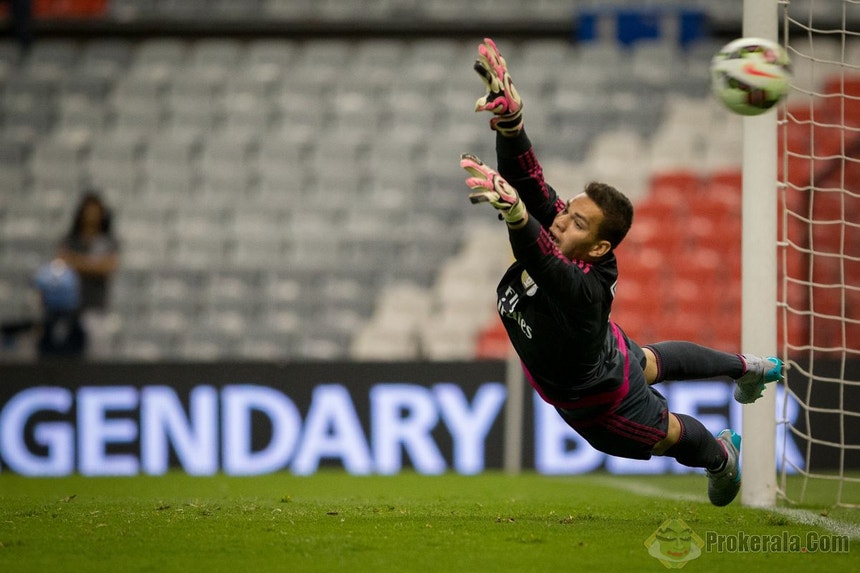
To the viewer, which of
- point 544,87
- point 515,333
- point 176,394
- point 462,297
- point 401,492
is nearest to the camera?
point 515,333

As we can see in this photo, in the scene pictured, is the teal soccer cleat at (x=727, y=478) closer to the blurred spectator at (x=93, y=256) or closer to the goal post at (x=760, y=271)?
the goal post at (x=760, y=271)

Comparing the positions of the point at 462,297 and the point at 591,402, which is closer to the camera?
the point at 591,402

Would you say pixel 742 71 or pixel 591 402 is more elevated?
pixel 742 71

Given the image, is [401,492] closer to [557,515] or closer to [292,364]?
[557,515]

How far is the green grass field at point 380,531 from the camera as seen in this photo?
3.99 m

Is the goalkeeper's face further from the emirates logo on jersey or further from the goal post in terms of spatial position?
the goal post

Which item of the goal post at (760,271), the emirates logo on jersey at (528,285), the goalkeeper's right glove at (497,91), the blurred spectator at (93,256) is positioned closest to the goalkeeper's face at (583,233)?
the emirates logo on jersey at (528,285)

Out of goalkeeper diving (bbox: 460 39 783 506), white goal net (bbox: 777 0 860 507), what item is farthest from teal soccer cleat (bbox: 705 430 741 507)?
white goal net (bbox: 777 0 860 507)

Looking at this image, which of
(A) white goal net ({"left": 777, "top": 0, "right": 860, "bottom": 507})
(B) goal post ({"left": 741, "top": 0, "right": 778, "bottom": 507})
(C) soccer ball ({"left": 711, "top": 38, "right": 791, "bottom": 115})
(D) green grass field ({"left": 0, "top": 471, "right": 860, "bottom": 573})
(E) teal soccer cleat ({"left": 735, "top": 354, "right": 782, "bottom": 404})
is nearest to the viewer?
(D) green grass field ({"left": 0, "top": 471, "right": 860, "bottom": 573})

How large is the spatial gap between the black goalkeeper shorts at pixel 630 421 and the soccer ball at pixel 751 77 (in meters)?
1.20

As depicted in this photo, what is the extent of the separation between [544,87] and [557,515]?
24.9ft

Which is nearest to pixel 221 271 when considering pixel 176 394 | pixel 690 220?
pixel 176 394

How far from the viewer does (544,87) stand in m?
12.1

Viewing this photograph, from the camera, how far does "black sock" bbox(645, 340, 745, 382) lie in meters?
5.24
